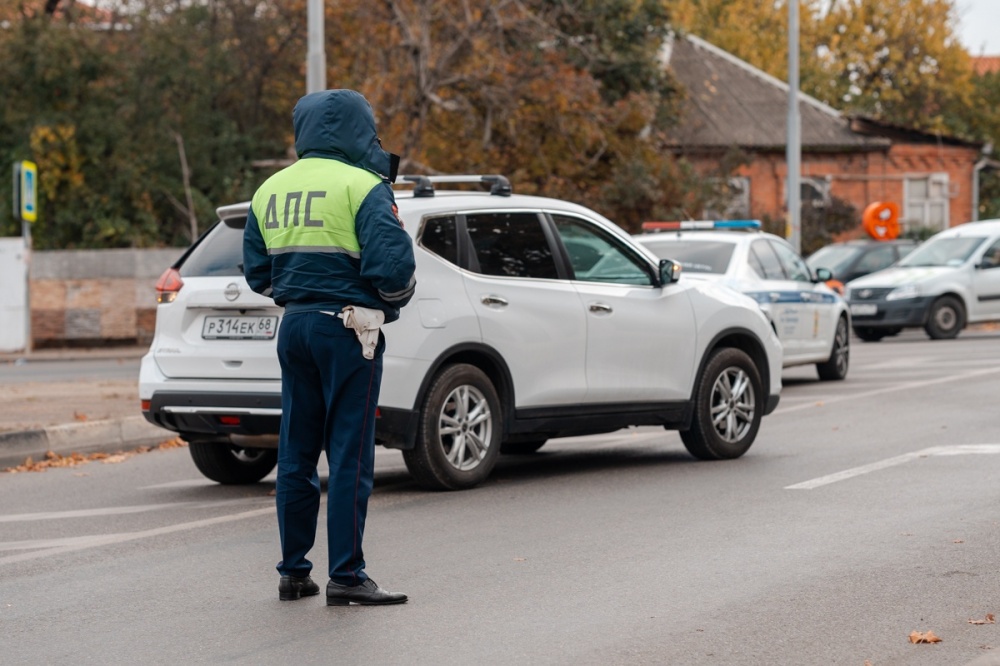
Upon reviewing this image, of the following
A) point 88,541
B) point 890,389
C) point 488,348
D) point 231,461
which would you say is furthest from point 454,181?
point 890,389

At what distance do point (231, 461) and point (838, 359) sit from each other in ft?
29.1

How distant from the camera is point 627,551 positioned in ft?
23.0

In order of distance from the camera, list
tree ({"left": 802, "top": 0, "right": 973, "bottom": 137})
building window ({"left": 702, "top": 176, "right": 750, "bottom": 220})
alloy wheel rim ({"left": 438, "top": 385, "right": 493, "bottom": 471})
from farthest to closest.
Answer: tree ({"left": 802, "top": 0, "right": 973, "bottom": 137}) → building window ({"left": 702, "top": 176, "right": 750, "bottom": 220}) → alloy wheel rim ({"left": 438, "top": 385, "right": 493, "bottom": 471})

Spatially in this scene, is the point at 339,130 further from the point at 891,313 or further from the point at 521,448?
the point at 891,313

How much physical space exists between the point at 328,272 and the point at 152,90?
92.4 ft

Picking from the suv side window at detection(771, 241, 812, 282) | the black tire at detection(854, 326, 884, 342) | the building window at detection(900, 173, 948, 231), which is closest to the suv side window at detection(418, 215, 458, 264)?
the suv side window at detection(771, 241, 812, 282)

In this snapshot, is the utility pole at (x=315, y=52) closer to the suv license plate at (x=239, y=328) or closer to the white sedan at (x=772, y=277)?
the white sedan at (x=772, y=277)

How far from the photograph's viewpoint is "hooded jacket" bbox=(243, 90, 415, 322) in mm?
5824

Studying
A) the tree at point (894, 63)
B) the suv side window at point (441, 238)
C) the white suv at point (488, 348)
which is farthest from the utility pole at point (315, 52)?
the tree at point (894, 63)

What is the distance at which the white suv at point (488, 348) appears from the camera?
862cm

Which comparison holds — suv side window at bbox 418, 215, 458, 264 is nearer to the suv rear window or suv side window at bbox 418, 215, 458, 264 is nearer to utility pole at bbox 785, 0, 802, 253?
the suv rear window

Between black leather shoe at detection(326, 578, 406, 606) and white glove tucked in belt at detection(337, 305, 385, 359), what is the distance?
2.91 ft

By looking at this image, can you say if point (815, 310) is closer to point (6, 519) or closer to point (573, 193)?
point (6, 519)

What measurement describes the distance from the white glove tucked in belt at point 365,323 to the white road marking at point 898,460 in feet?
12.4
